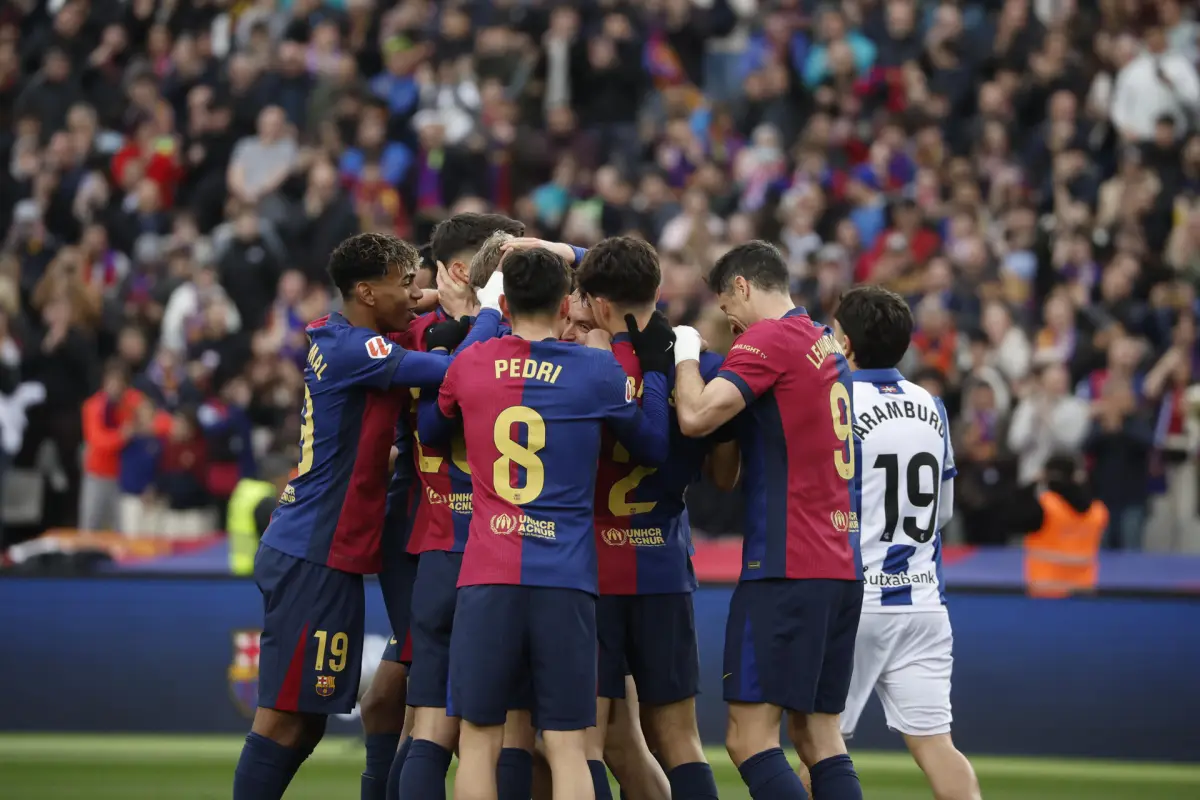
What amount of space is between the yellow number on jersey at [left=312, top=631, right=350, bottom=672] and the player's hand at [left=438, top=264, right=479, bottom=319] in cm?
135

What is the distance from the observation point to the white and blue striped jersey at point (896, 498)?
23.2 feet

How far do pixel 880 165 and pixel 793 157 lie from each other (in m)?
0.90

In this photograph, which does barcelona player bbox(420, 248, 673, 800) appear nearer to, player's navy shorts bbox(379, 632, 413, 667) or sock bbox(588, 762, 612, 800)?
sock bbox(588, 762, 612, 800)

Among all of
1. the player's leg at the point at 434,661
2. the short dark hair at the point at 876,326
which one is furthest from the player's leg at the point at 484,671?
the short dark hair at the point at 876,326

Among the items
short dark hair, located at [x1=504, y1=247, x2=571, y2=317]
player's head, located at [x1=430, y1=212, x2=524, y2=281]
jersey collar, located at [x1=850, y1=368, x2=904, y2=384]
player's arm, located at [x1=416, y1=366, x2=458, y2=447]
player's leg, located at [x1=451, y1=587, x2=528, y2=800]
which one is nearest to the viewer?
player's leg, located at [x1=451, y1=587, x2=528, y2=800]

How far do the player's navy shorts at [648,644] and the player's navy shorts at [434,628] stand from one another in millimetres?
571

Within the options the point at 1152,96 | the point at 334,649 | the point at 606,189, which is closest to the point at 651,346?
the point at 334,649

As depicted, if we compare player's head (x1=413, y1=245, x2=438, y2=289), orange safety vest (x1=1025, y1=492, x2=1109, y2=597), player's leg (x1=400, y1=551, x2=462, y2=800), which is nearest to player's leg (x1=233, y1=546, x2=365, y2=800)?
player's leg (x1=400, y1=551, x2=462, y2=800)

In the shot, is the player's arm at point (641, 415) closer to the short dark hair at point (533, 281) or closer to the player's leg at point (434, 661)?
the short dark hair at point (533, 281)

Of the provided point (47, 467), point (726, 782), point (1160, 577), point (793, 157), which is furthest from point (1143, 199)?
point (47, 467)

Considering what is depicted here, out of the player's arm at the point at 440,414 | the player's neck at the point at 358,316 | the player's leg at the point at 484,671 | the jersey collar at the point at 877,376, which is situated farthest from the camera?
the jersey collar at the point at 877,376

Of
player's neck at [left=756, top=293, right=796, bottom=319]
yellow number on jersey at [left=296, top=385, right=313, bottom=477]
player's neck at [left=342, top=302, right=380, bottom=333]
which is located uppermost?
player's neck at [left=756, top=293, right=796, bottom=319]

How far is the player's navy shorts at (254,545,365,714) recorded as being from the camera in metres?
6.66

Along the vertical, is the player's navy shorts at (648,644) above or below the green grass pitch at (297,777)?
above
